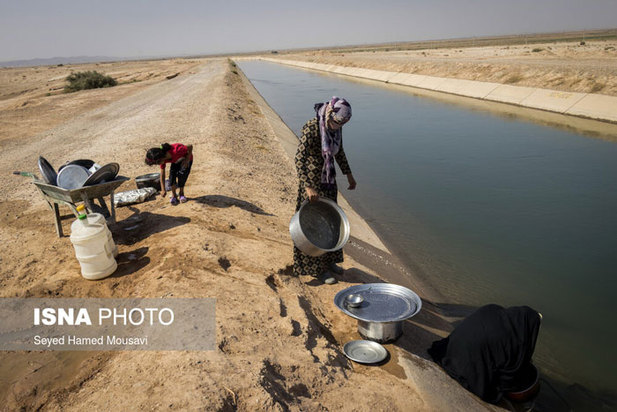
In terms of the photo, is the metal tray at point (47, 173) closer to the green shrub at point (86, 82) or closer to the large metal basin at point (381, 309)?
the large metal basin at point (381, 309)

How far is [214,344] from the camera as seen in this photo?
135 inches

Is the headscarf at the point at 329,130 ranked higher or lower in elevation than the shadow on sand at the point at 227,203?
higher

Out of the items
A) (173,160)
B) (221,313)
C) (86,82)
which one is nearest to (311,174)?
(221,313)

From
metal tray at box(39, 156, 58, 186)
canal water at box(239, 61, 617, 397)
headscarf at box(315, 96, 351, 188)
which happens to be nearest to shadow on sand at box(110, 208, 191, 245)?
metal tray at box(39, 156, 58, 186)

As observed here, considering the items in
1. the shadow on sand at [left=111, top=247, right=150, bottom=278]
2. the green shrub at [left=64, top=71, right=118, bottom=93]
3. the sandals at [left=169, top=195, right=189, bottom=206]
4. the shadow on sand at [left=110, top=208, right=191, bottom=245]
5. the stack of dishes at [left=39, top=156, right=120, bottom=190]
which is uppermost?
the green shrub at [left=64, top=71, right=118, bottom=93]

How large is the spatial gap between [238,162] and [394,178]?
445cm

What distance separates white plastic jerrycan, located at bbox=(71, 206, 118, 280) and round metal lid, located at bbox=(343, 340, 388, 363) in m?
2.79

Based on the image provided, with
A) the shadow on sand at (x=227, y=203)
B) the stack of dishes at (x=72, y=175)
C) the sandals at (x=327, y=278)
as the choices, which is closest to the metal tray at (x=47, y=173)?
the stack of dishes at (x=72, y=175)

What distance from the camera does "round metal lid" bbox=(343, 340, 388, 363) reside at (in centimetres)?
379

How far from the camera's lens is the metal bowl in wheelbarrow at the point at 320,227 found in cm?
438

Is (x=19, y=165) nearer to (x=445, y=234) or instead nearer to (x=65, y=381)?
(x=65, y=381)

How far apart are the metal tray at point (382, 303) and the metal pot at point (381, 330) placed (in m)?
0.06

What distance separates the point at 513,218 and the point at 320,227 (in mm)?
5493

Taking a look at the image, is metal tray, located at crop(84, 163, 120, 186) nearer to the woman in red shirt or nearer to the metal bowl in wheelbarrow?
the woman in red shirt
